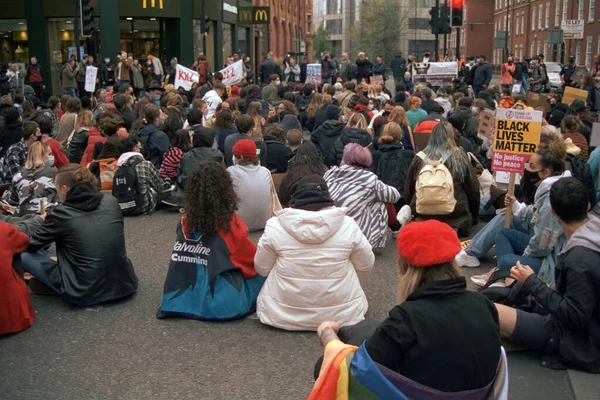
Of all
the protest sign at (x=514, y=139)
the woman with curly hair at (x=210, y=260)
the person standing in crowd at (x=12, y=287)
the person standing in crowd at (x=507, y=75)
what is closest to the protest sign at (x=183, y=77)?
the person standing in crowd at (x=507, y=75)

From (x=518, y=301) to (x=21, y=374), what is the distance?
3961mm

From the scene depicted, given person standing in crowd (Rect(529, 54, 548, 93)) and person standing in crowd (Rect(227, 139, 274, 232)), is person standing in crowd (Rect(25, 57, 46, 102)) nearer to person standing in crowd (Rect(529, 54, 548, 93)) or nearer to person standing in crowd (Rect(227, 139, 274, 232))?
person standing in crowd (Rect(529, 54, 548, 93))

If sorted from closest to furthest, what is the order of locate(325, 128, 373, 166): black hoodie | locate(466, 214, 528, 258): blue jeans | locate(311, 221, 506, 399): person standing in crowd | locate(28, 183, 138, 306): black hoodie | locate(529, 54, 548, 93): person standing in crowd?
1. locate(311, 221, 506, 399): person standing in crowd
2. locate(28, 183, 138, 306): black hoodie
3. locate(466, 214, 528, 258): blue jeans
4. locate(325, 128, 373, 166): black hoodie
5. locate(529, 54, 548, 93): person standing in crowd

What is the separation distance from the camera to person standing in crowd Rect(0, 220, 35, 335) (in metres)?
6.35

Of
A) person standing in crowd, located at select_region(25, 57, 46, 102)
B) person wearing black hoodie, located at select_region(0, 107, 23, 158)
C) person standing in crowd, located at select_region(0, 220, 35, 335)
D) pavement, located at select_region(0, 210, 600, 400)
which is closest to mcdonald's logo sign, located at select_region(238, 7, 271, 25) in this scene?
person standing in crowd, located at select_region(25, 57, 46, 102)

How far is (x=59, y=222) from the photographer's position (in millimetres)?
6980

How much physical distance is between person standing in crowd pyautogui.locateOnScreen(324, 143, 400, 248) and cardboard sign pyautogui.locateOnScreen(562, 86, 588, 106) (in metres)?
8.01

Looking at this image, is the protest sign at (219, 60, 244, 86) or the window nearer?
the protest sign at (219, 60, 244, 86)

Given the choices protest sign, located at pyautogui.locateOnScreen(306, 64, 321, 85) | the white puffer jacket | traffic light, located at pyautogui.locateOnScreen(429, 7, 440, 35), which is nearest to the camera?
the white puffer jacket

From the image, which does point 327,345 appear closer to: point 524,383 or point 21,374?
point 524,383

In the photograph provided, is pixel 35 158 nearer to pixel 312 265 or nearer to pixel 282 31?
pixel 312 265

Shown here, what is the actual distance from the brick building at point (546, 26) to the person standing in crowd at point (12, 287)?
40.7 meters

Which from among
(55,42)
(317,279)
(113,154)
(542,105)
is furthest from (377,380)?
(55,42)

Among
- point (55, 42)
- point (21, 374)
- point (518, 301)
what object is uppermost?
point (55, 42)
